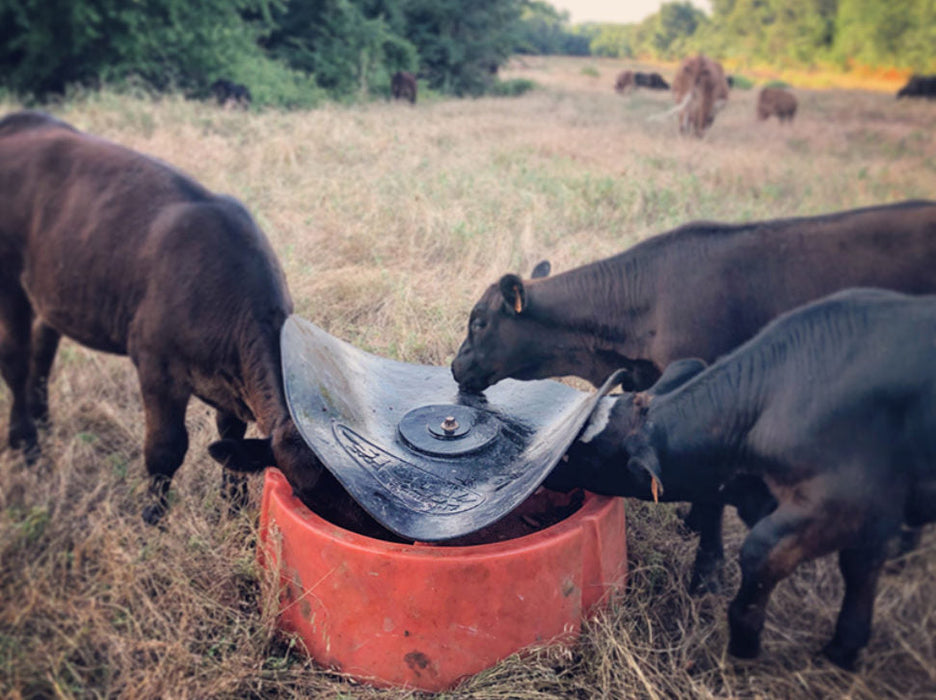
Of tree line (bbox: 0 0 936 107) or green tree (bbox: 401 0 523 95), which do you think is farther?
green tree (bbox: 401 0 523 95)

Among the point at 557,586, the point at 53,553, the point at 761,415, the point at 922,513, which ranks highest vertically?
the point at 761,415

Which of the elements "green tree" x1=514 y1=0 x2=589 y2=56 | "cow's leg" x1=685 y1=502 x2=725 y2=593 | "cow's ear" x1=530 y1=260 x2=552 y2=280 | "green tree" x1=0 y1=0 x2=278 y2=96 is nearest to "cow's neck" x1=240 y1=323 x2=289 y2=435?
"cow's ear" x1=530 y1=260 x2=552 y2=280

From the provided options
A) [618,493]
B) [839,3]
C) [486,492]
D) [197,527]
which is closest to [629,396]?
[618,493]

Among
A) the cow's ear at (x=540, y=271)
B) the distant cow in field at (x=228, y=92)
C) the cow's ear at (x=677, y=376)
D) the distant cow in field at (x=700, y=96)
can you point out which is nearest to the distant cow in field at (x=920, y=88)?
the distant cow in field at (x=700, y=96)

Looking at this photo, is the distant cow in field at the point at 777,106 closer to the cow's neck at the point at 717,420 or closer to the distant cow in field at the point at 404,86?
the distant cow in field at the point at 404,86

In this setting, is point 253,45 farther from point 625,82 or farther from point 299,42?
point 625,82

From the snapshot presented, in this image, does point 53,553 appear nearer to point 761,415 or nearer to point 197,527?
point 197,527

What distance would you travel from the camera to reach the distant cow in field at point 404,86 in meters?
19.5

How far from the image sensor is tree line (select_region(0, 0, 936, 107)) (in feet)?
44.1

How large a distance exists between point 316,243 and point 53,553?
317 cm

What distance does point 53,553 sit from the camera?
380cm

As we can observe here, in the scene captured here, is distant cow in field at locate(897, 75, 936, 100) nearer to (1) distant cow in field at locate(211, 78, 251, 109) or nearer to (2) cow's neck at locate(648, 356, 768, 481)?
(1) distant cow in field at locate(211, 78, 251, 109)

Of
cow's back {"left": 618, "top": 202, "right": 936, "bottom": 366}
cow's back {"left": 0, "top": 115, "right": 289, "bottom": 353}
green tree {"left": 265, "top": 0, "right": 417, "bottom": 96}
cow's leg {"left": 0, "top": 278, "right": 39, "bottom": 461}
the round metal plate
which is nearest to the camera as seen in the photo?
the round metal plate

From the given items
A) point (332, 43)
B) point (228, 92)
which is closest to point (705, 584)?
point (228, 92)
